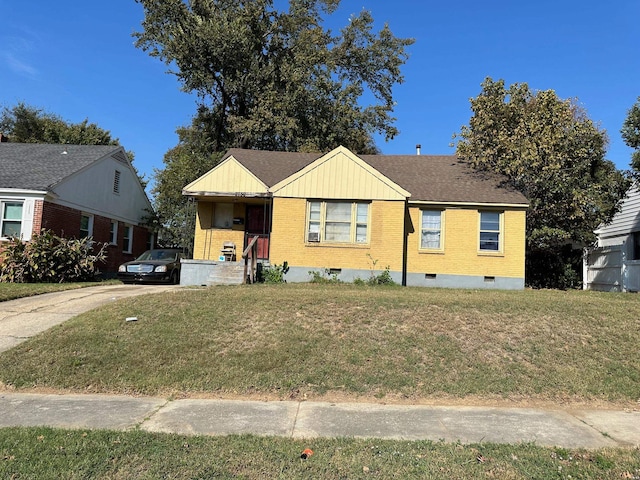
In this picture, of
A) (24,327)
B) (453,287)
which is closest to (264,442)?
(24,327)

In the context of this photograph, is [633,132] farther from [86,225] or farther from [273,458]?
[86,225]

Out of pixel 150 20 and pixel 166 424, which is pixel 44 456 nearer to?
pixel 166 424

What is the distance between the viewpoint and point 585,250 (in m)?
19.0

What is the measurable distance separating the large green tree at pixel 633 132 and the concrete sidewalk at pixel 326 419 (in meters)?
12.8

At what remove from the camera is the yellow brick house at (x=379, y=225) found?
1518cm

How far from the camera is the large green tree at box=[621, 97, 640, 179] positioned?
50.5 feet

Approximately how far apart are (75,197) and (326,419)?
18.3 metres

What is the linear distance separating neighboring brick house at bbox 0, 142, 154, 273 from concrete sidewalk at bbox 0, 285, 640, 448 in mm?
13807

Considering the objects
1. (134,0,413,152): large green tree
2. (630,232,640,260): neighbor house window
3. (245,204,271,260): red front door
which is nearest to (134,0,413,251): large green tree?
(134,0,413,152): large green tree

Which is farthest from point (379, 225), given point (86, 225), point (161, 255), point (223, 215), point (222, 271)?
point (86, 225)

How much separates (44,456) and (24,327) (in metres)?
5.77

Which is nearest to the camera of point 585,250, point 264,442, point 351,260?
point 264,442

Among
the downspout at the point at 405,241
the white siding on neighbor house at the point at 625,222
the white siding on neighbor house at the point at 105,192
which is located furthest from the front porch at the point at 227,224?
the white siding on neighbor house at the point at 625,222

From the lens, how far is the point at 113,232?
23.2 meters
